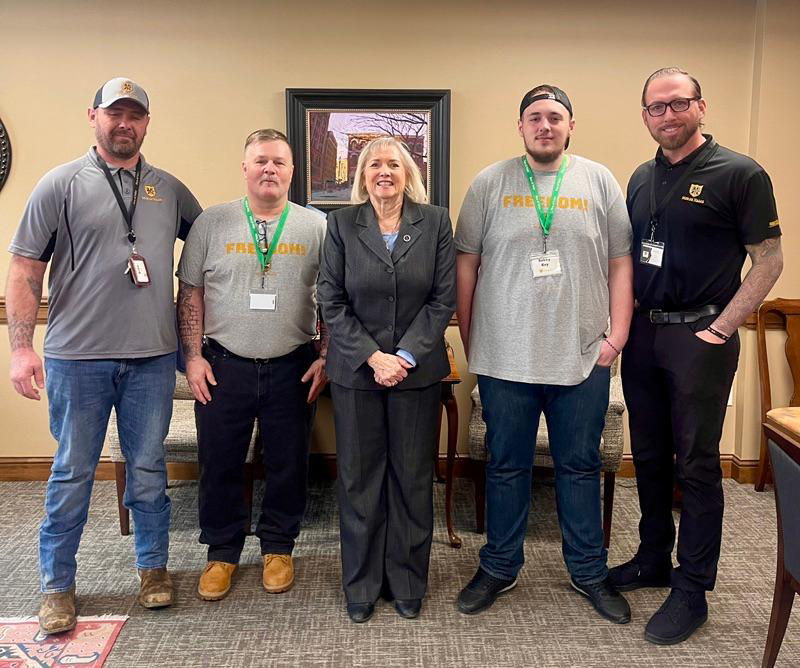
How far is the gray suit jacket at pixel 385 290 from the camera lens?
2100mm

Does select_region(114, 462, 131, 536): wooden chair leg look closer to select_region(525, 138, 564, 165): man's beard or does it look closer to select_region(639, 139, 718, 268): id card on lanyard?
select_region(525, 138, 564, 165): man's beard

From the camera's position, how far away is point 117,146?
7.01 feet

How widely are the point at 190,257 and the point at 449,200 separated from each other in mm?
1549

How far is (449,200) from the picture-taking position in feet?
11.3

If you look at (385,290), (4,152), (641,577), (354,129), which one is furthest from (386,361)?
(4,152)

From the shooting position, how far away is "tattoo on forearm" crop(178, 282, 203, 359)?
7.64 feet

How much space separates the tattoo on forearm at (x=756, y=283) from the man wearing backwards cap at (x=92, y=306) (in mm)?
1744

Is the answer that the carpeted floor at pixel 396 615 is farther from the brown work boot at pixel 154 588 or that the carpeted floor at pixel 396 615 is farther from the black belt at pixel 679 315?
the black belt at pixel 679 315

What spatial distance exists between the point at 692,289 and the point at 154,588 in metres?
1.99

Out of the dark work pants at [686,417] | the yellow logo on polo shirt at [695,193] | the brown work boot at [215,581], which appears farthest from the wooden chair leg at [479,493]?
the yellow logo on polo shirt at [695,193]

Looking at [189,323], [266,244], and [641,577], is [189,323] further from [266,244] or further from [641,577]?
[641,577]

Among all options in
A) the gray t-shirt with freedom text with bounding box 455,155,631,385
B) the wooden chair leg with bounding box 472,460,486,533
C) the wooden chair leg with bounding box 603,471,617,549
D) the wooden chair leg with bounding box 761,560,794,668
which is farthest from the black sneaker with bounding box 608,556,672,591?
the gray t-shirt with freedom text with bounding box 455,155,631,385

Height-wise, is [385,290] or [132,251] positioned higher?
[132,251]

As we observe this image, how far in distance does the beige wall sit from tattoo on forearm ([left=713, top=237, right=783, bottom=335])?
1.56 m
